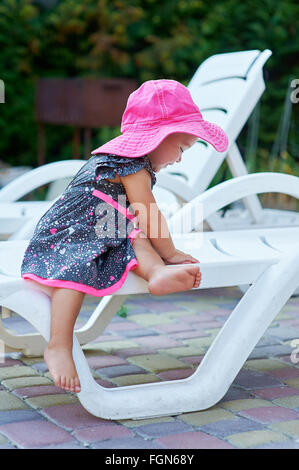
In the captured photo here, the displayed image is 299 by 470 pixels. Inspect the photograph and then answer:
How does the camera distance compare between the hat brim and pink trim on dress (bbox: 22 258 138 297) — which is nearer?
pink trim on dress (bbox: 22 258 138 297)

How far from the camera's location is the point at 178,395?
88.6 inches

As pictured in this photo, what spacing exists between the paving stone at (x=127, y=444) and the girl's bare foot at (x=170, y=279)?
0.40 metres

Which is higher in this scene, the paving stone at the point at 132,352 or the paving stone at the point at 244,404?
the paving stone at the point at 244,404

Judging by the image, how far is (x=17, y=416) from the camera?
2.21m

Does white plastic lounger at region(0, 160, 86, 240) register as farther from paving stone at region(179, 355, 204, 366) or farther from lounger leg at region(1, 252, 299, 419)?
lounger leg at region(1, 252, 299, 419)

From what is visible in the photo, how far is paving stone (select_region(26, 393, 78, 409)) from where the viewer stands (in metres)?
2.32

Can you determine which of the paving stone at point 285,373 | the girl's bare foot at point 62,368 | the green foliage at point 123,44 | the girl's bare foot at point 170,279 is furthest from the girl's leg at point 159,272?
the green foliage at point 123,44

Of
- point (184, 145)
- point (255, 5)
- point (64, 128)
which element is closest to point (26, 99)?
point (64, 128)

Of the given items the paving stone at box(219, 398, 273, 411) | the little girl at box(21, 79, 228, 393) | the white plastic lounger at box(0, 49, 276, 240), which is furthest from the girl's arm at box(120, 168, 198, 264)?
the white plastic lounger at box(0, 49, 276, 240)

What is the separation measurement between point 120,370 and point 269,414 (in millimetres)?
637

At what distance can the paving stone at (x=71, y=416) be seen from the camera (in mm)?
2148

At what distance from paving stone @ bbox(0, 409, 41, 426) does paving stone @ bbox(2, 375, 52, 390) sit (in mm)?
227

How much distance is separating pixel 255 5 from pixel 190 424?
18.7 feet

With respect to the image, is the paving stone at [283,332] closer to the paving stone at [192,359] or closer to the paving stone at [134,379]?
the paving stone at [192,359]
